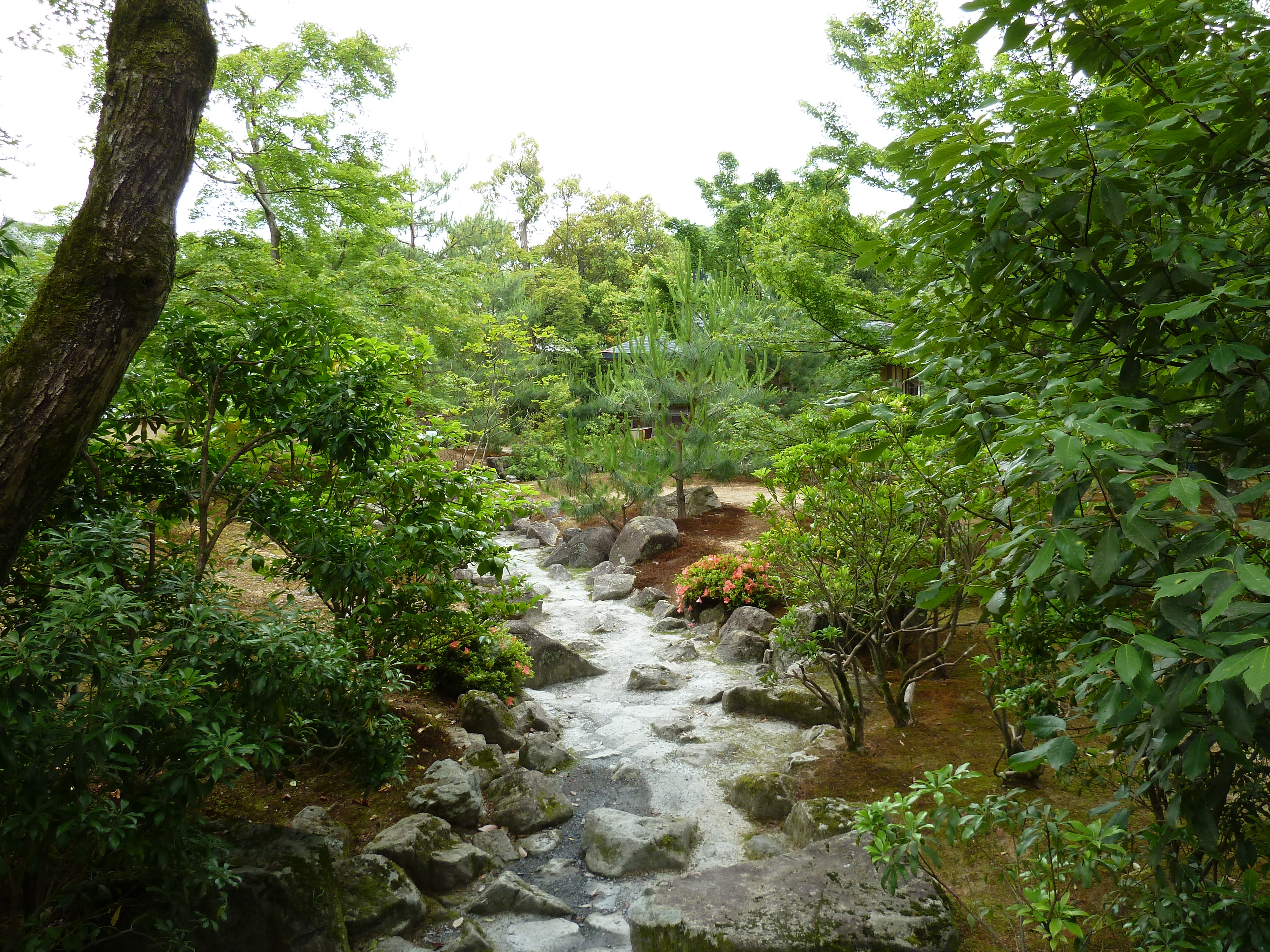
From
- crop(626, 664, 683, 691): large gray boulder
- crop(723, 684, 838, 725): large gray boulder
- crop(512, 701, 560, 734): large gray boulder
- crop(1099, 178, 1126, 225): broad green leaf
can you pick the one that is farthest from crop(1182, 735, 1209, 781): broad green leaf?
crop(626, 664, 683, 691): large gray boulder

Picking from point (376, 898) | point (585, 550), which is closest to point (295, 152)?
point (585, 550)

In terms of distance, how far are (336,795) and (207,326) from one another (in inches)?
102

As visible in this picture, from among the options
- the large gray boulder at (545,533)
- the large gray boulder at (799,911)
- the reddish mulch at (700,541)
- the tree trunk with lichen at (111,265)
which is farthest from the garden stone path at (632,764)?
the large gray boulder at (545,533)

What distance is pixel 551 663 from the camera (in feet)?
22.9

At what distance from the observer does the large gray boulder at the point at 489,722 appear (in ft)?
17.1

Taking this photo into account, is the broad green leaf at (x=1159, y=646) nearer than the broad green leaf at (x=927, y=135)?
Yes

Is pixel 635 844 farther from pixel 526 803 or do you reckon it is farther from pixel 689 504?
pixel 689 504

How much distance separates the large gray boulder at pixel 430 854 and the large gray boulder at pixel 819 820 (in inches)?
63.4

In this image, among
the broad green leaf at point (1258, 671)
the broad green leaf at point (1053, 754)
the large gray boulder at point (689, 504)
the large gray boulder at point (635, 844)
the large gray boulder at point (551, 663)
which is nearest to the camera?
the broad green leaf at point (1258, 671)

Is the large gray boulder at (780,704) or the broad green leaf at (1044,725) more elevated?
the broad green leaf at (1044,725)

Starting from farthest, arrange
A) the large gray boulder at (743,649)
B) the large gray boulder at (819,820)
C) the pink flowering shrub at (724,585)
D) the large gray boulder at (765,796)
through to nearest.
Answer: the pink flowering shrub at (724,585) < the large gray boulder at (743,649) < the large gray boulder at (765,796) < the large gray boulder at (819,820)

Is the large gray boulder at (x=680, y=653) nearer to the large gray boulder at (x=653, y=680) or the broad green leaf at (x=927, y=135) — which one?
the large gray boulder at (x=653, y=680)

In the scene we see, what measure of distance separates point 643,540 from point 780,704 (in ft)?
20.5

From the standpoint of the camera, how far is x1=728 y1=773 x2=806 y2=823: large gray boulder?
4.22 meters
